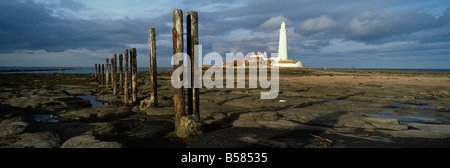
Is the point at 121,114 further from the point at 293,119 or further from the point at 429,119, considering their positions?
the point at 429,119

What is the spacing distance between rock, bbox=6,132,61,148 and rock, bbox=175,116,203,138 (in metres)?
2.64

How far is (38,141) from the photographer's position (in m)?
5.13

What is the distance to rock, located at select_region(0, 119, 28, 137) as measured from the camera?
5.76 m

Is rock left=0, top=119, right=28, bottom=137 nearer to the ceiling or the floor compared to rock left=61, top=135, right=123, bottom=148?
nearer to the ceiling

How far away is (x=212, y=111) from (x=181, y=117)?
267cm

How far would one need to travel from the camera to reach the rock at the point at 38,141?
4.92m

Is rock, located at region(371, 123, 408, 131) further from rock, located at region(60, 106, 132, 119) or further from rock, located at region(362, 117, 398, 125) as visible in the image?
rock, located at region(60, 106, 132, 119)

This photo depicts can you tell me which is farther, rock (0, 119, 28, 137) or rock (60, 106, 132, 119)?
rock (60, 106, 132, 119)

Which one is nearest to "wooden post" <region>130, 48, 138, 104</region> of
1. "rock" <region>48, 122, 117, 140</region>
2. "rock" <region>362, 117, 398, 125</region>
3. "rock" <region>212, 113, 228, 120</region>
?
"rock" <region>48, 122, 117, 140</region>

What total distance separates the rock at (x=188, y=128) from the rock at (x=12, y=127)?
4.11m
